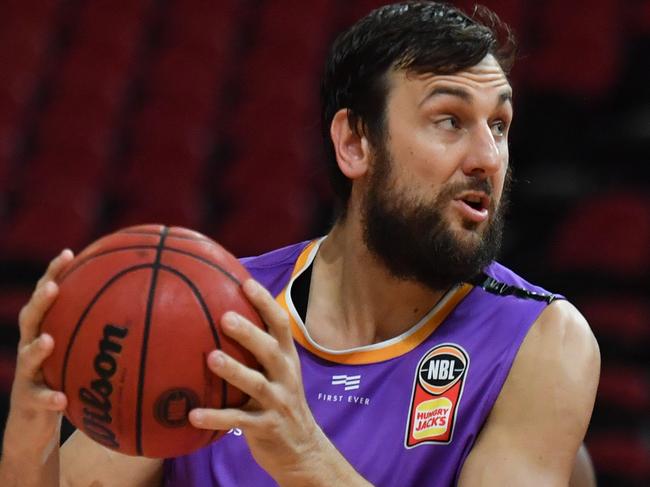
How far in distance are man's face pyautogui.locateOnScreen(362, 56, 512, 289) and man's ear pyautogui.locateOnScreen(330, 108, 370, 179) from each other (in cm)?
8

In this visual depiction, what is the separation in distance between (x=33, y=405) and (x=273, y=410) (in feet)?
1.71

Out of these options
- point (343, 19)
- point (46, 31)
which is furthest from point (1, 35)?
point (343, 19)

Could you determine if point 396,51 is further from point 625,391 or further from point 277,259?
Answer: point 625,391

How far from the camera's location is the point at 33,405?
209cm

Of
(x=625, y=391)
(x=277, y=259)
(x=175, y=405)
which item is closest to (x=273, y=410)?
(x=175, y=405)

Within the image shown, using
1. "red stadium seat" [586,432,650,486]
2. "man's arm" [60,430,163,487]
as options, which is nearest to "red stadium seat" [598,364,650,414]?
"red stadium seat" [586,432,650,486]

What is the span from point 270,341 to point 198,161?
4637 mm

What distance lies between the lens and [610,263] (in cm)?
552

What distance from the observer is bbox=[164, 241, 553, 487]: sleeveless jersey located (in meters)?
2.44

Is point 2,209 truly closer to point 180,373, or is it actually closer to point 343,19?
point 343,19

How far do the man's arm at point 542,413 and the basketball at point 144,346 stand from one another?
26.4 inches

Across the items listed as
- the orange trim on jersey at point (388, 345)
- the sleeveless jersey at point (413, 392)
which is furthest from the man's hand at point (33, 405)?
the orange trim on jersey at point (388, 345)

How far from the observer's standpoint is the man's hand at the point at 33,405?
1998 millimetres

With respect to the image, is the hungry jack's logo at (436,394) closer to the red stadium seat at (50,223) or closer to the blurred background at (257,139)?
the blurred background at (257,139)
